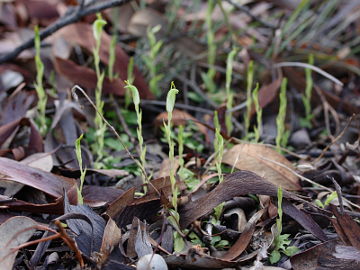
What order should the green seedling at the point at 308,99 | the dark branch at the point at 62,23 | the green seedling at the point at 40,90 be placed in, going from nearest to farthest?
the green seedling at the point at 40,90, the dark branch at the point at 62,23, the green seedling at the point at 308,99

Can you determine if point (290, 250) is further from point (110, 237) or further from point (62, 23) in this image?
point (62, 23)

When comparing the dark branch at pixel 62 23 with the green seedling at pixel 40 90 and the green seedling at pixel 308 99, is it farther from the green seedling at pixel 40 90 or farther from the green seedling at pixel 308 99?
the green seedling at pixel 308 99

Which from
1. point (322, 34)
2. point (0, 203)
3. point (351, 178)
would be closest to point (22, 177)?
point (0, 203)

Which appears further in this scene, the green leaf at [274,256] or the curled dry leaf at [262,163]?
the curled dry leaf at [262,163]

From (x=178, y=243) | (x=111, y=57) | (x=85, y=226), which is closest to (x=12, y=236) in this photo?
(x=85, y=226)

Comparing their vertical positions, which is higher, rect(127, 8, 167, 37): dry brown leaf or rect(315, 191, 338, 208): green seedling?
rect(127, 8, 167, 37): dry brown leaf

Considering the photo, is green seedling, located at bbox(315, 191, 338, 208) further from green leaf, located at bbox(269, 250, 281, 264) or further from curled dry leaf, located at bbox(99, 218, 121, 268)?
curled dry leaf, located at bbox(99, 218, 121, 268)

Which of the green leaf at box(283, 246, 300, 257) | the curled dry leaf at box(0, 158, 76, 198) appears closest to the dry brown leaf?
the curled dry leaf at box(0, 158, 76, 198)

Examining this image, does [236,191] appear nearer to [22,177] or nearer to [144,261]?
[144,261]

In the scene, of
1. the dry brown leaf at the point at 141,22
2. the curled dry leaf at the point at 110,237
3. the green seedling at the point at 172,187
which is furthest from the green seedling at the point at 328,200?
the dry brown leaf at the point at 141,22
